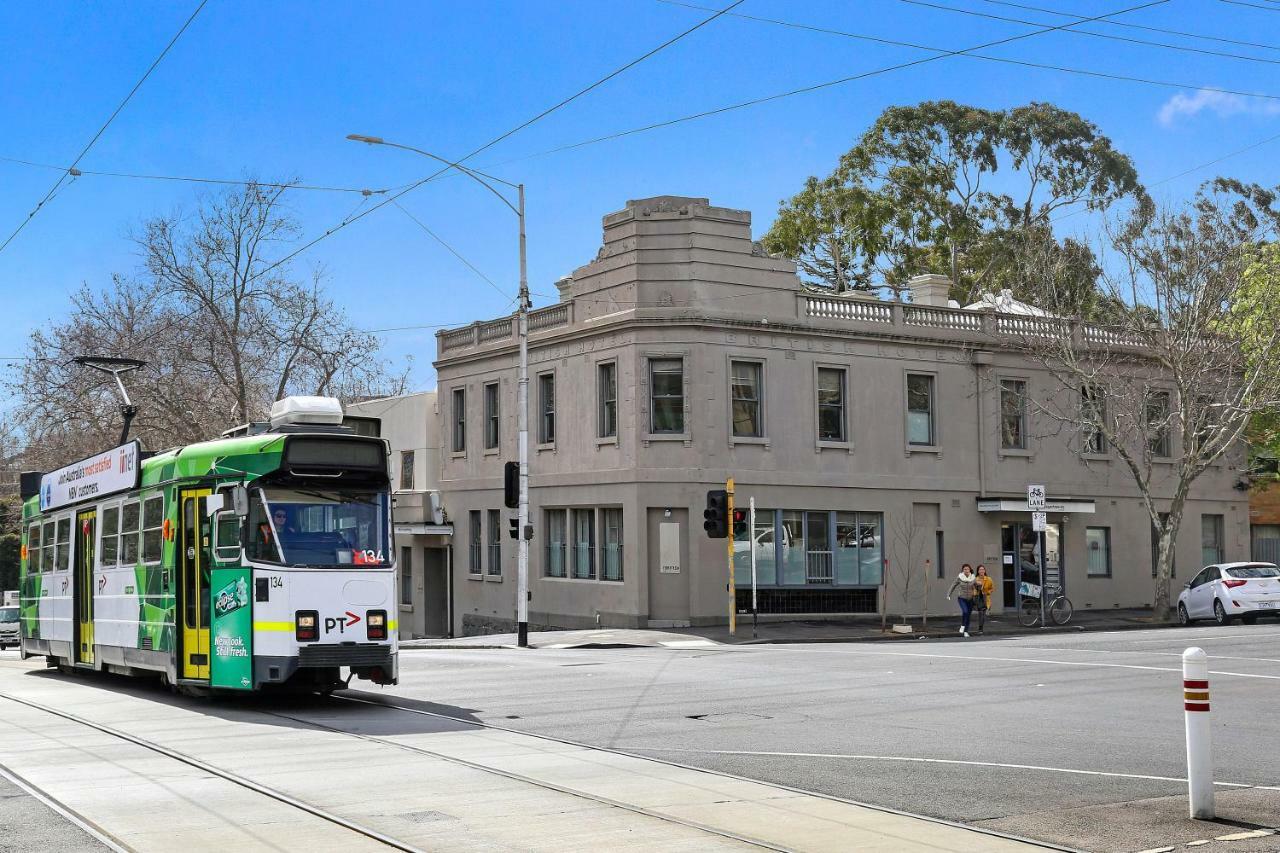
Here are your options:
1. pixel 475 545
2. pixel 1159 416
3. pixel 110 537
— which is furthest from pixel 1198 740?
pixel 1159 416

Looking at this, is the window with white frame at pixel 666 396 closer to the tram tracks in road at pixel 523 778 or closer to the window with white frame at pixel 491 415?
the window with white frame at pixel 491 415

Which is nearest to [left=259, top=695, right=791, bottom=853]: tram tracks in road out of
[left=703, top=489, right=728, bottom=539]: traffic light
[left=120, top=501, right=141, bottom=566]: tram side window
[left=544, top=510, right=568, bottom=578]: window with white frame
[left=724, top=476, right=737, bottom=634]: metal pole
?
[left=120, top=501, right=141, bottom=566]: tram side window

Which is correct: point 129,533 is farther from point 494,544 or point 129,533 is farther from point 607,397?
point 494,544

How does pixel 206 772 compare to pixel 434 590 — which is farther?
pixel 434 590

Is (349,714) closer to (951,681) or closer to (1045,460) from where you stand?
(951,681)

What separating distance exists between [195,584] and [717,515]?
1691cm

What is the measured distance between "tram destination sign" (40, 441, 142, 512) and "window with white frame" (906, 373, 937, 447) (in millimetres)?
23581

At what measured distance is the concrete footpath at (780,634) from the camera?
33031 mm

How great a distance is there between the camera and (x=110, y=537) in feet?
68.3

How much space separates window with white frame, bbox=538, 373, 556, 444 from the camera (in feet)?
Answer: 134

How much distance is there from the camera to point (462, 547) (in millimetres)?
44688

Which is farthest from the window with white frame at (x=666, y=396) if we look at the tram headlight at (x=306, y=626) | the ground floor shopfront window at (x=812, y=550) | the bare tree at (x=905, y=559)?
the tram headlight at (x=306, y=626)

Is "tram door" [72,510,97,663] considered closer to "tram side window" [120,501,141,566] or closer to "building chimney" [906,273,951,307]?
"tram side window" [120,501,141,566]

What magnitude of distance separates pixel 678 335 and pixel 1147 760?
25.6 m
